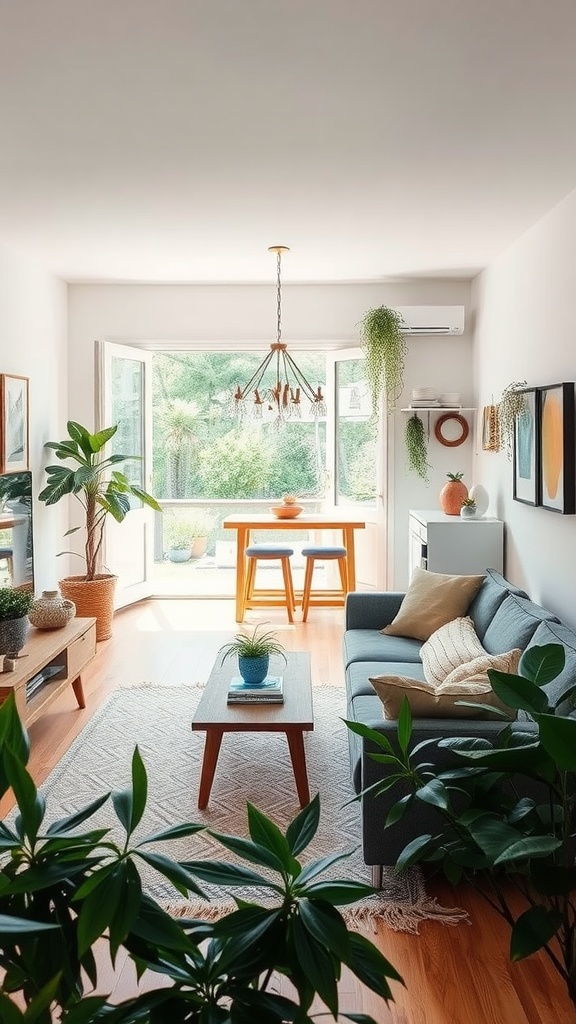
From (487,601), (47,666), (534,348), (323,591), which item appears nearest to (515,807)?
(487,601)

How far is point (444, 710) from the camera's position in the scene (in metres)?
2.64

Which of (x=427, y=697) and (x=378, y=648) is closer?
(x=427, y=697)

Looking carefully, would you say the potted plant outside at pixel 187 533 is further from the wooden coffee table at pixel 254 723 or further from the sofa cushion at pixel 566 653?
the sofa cushion at pixel 566 653

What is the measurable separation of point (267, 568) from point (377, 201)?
4.09 metres

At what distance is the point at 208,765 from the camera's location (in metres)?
3.22

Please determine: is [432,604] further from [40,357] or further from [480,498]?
[40,357]

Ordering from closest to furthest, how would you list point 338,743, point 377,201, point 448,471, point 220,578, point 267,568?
point 338,743, point 377,201, point 448,471, point 267,568, point 220,578

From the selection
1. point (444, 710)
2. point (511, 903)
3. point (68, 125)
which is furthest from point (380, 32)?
point (511, 903)

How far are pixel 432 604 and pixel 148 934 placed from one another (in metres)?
3.49

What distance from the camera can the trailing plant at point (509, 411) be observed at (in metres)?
4.86

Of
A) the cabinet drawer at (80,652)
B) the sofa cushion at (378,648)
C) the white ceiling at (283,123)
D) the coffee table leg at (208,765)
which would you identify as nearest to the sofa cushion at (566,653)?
the sofa cushion at (378,648)

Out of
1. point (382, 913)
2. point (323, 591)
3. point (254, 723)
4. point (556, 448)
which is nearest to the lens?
point (382, 913)

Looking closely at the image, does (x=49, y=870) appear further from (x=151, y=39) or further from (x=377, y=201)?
(x=377, y=201)

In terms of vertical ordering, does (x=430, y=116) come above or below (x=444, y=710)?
above
